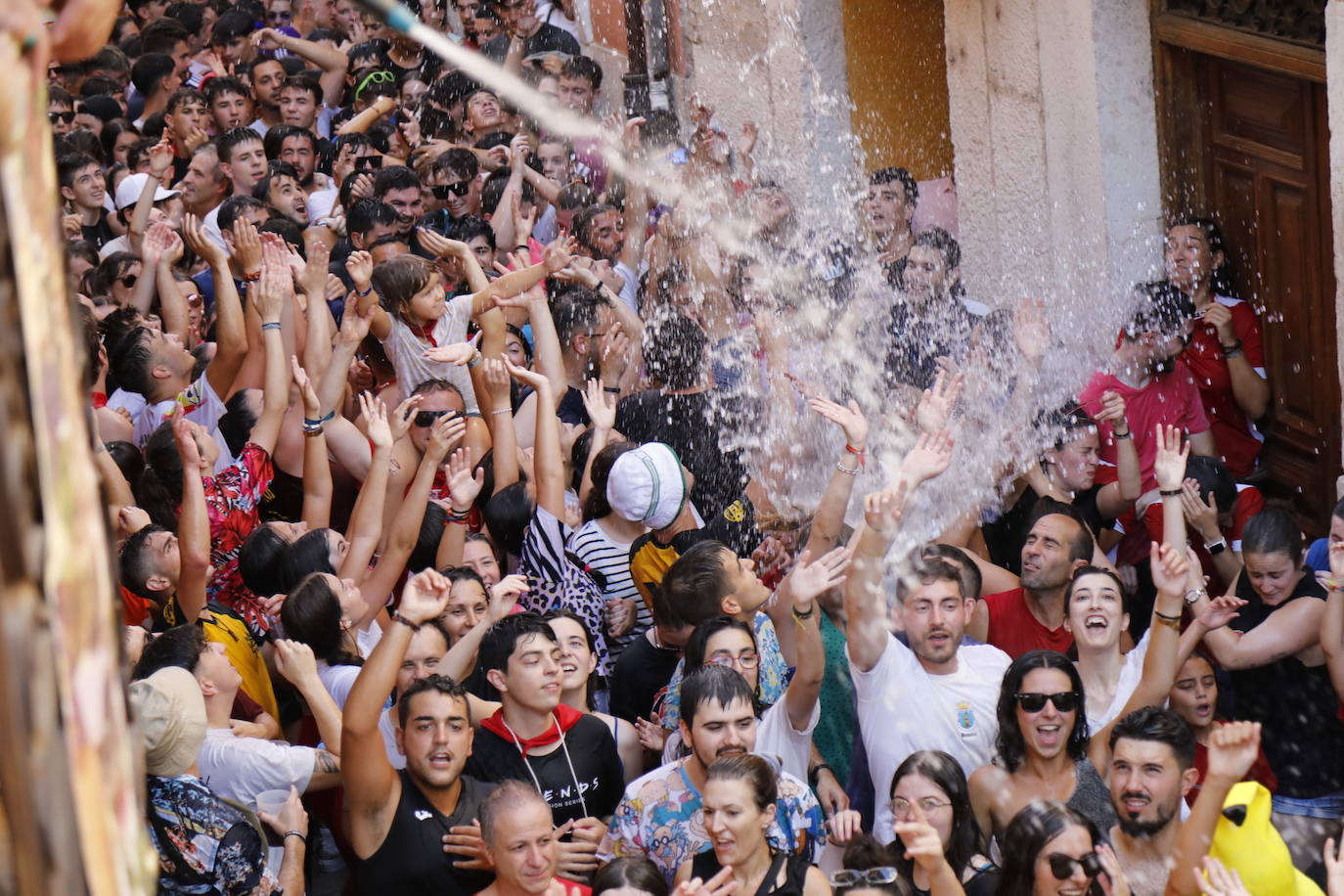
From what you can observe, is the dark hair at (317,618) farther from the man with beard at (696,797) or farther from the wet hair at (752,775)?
the wet hair at (752,775)

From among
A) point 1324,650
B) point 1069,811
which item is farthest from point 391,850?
point 1324,650

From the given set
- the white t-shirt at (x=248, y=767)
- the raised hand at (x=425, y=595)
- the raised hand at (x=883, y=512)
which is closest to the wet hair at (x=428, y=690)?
the raised hand at (x=425, y=595)

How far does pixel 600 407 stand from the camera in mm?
6148

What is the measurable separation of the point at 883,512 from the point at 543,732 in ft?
3.61

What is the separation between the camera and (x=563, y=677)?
4.46m

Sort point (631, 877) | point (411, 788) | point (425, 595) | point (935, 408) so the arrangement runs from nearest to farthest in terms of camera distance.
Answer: point (631, 877) < point (411, 788) < point (425, 595) < point (935, 408)

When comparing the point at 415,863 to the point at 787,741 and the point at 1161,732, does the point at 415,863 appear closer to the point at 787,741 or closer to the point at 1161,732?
the point at 787,741

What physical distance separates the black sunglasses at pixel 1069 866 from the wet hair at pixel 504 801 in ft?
3.72

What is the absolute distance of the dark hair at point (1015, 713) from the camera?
4.16 metres

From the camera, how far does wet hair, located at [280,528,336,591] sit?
4.94m

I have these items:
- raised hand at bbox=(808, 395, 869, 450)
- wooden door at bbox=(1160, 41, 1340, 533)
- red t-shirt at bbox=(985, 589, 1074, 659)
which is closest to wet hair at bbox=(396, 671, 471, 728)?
raised hand at bbox=(808, 395, 869, 450)

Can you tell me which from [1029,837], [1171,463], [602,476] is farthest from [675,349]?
[1029,837]

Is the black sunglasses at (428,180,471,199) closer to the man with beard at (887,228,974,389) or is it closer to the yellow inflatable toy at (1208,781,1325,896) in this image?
the man with beard at (887,228,974,389)

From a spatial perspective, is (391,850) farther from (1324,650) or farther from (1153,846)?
(1324,650)
